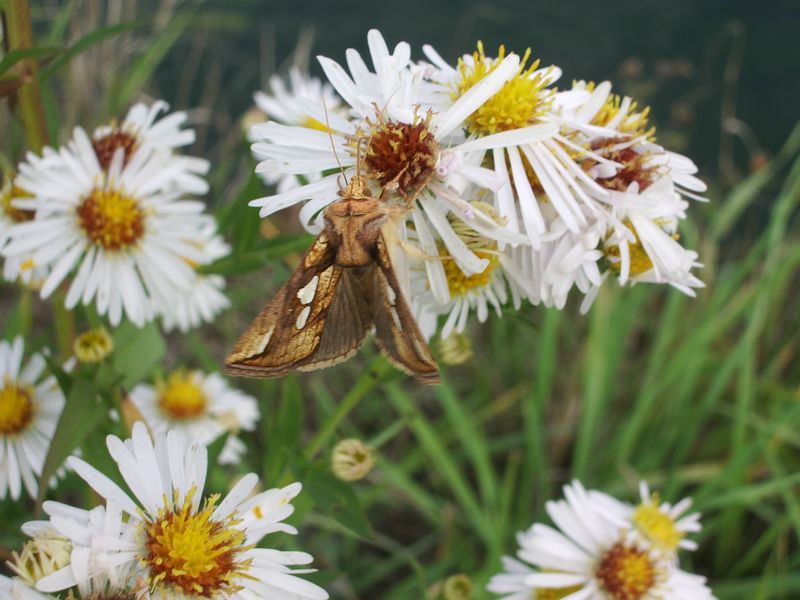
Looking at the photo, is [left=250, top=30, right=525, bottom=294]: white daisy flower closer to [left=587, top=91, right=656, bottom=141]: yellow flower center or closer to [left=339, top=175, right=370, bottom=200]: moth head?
[left=339, top=175, right=370, bottom=200]: moth head

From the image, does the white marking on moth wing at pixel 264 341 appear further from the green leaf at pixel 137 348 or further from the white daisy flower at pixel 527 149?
the green leaf at pixel 137 348

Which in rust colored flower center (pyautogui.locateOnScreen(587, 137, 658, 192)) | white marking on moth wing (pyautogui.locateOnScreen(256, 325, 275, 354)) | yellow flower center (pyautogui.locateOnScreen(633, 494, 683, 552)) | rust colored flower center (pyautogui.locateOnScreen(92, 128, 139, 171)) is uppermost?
rust colored flower center (pyautogui.locateOnScreen(92, 128, 139, 171))

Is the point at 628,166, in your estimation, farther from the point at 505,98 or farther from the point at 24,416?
the point at 24,416

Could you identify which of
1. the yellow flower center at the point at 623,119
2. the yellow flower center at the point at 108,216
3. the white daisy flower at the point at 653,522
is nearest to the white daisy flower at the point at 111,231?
the yellow flower center at the point at 108,216

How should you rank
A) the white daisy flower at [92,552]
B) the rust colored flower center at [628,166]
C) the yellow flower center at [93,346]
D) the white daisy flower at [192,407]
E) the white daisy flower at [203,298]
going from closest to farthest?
the white daisy flower at [92,552], the rust colored flower center at [628,166], the yellow flower center at [93,346], the white daisy flower at [203,298], the white daisy flower at [192,407]

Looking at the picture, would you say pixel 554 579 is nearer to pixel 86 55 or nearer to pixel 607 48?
pixel 86 55

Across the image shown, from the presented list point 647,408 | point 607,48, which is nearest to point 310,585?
point 647,408

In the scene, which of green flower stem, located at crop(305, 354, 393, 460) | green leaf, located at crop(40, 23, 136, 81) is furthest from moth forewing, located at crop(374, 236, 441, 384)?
green leaf, located at crop(40, 23, 136, 81)
